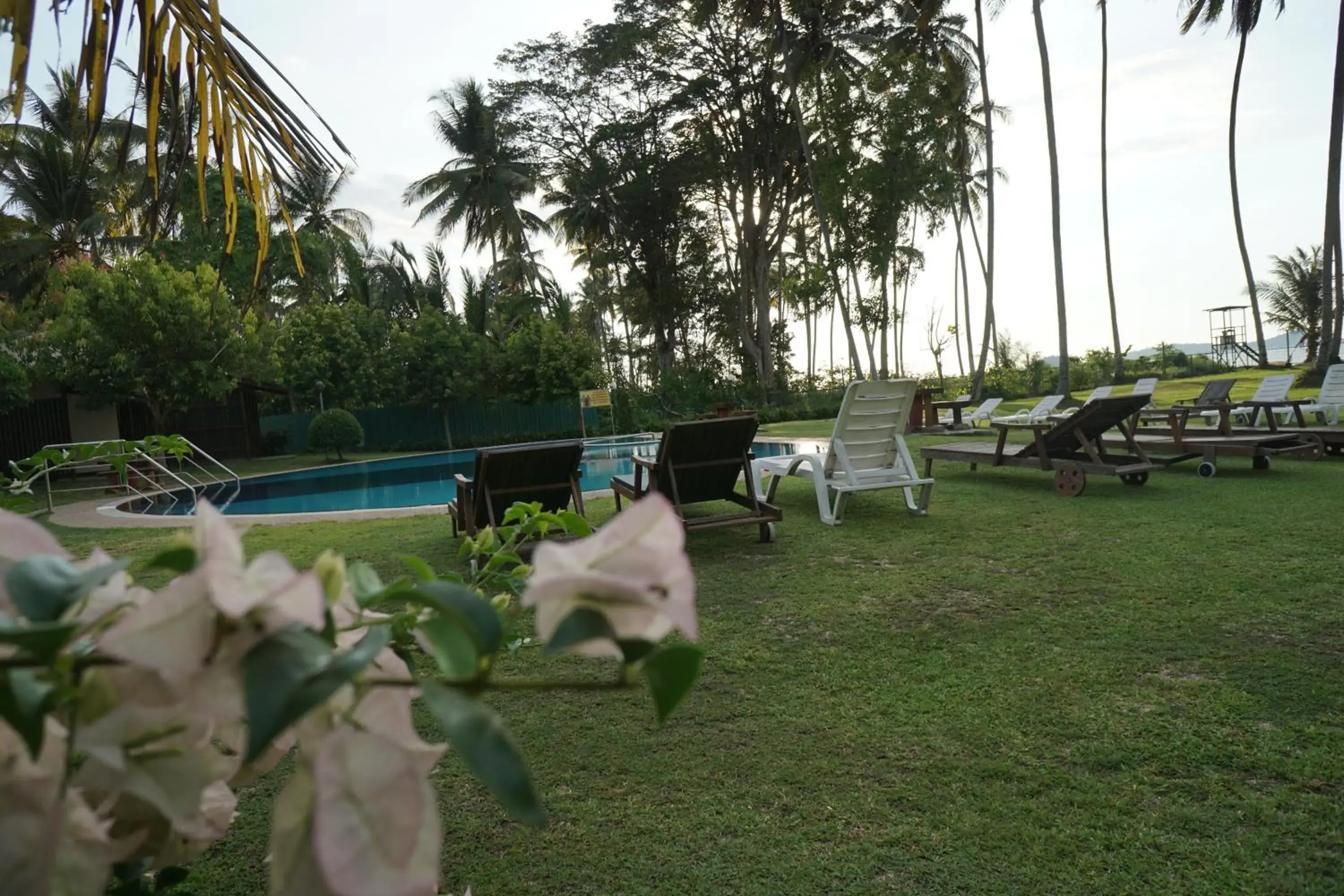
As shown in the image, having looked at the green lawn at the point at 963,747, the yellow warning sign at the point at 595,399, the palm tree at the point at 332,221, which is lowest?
the green lawn at the point at 963,747

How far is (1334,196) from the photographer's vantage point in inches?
707

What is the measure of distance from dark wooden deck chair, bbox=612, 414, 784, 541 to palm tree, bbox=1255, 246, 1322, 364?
3882 centimetres

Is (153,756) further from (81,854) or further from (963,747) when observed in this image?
(963,747)

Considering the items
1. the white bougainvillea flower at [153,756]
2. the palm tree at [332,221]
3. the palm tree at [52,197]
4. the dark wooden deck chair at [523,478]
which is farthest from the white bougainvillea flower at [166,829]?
the palm tree at [332,221]

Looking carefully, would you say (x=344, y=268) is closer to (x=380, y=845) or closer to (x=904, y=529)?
(x=904, y=529)

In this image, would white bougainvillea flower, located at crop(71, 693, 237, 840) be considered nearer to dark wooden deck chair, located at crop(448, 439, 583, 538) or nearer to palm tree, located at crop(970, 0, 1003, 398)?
dark wooden deck chair, located at crop(448, 439, 583, 538)

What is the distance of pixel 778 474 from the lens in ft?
23.6

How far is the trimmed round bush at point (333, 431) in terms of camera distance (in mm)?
21703

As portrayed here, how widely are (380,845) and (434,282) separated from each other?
35.5 meters

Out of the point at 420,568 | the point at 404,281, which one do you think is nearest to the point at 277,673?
the point at 420,568

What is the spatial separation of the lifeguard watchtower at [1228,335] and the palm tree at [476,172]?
26.0 meters

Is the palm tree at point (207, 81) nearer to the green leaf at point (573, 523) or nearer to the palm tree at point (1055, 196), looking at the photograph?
the green leaf at point (573, 523)

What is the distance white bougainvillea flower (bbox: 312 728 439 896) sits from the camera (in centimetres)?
28

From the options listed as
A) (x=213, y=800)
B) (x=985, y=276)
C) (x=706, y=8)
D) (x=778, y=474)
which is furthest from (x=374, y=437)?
(x=213, y=800)
